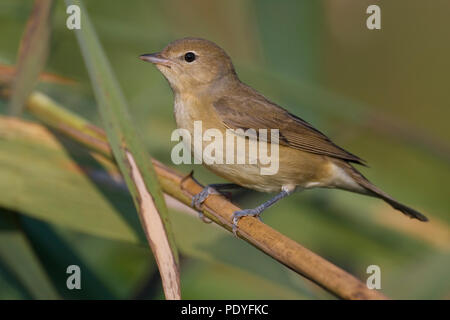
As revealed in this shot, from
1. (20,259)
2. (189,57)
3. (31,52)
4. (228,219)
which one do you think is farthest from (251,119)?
(20,259)

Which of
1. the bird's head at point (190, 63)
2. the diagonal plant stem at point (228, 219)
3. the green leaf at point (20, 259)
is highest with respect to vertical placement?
the bird's head at point (190, 63)

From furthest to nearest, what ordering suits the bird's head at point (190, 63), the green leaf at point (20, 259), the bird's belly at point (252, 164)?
the bird's head at point (190, 63)
the bird's belly at point (252, 164)
the green leaf at point (20, 259)

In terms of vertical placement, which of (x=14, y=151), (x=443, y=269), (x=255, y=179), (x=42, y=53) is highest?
(x=42, y=53)

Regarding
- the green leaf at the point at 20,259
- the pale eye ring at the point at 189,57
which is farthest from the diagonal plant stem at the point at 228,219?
the pale eye ring at the point at 189,57

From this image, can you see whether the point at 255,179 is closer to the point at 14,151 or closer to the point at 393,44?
the point at 14,151

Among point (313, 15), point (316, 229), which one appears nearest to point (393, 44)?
point (313, 15)

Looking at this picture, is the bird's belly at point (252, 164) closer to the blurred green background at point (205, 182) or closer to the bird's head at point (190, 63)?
the bird's head at point (190, 63)

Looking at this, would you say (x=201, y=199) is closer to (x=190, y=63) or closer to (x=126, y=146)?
(x=126, y=146)
